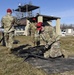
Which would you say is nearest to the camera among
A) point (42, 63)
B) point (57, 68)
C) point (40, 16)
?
point (57, 68)

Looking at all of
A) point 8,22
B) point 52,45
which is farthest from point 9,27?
point 52,45

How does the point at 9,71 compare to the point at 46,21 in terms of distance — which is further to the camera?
the point at 46,21

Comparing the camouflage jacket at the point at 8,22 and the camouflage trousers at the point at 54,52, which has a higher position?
the camouflage jacket at the point at 8,22

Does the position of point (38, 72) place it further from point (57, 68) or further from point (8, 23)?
point (8, 23)

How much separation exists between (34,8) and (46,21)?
13.6 feet

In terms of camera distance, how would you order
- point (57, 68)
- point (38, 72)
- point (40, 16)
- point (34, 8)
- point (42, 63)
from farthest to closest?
point (34, 8) < point (40, 16) < point (42, 63) < point (57, 68) < point (38, 72)

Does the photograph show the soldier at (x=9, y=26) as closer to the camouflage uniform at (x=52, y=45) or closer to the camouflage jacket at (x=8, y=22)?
the camouflage jacket at (x=8, y=22)

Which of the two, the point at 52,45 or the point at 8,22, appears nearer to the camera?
the point at 52,45

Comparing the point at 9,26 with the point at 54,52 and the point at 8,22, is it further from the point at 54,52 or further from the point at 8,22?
the point at 54,52

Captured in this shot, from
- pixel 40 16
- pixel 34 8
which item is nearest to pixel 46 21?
pixel 34 8

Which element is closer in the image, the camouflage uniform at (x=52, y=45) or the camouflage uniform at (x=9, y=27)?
the camouflage uniform at (x=52, y=45)

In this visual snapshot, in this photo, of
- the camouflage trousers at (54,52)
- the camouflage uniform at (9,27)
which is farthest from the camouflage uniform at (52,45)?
the camouflage uniform at (9,27)

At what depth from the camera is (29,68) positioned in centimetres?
600

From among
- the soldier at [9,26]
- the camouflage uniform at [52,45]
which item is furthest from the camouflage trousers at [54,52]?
the soldier at [9,26]
